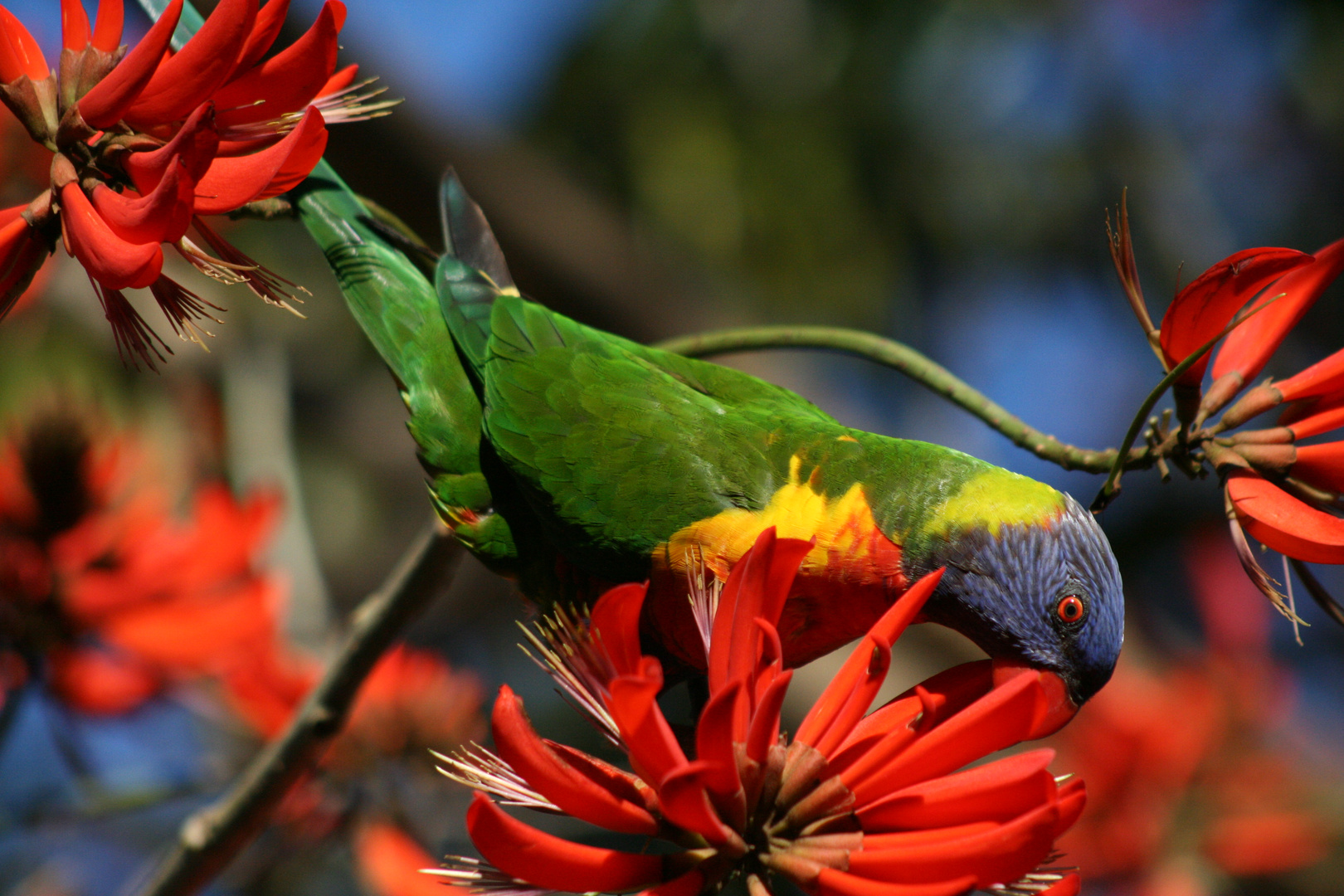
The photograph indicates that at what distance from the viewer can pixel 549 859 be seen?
91cm

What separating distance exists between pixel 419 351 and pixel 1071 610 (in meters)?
1.16

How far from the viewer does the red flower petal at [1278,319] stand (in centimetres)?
110

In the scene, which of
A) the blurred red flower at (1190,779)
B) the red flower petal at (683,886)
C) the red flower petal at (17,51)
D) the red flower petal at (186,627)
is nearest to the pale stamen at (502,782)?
the red flower petal at (683,886)

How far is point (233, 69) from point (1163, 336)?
0.94 meters

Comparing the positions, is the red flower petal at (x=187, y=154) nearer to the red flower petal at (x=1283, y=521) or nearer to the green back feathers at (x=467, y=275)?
the green back feathers at (x=467, y=275)

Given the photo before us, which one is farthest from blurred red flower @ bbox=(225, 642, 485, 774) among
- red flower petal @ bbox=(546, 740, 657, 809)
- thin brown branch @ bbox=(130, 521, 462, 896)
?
red flower petal @ bbox=(546, 740, 657, 809)

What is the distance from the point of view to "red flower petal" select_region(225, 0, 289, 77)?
0.94 meters

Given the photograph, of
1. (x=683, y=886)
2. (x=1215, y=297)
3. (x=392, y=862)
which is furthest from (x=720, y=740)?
(x=392, y=862)

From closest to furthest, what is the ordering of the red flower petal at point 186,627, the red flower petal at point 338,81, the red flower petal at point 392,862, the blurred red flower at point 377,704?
the red flower petal at point 338,81 → the red flower petal at point 392,862 → the red flower petal at point 186,627 → the blurred red flower at point 377,704

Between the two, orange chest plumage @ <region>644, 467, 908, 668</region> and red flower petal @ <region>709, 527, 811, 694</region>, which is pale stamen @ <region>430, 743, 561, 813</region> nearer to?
red flower petal @ <region>709, 527, 811, 694</region>

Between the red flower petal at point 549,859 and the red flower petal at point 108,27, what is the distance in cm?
75

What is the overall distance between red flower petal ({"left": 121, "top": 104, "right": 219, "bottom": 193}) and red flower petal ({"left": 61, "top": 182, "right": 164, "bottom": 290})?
0.17 ft

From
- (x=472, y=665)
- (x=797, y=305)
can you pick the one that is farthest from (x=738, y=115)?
(x=472, y=665)

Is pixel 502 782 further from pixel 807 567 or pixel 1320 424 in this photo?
pixel 1320 424
